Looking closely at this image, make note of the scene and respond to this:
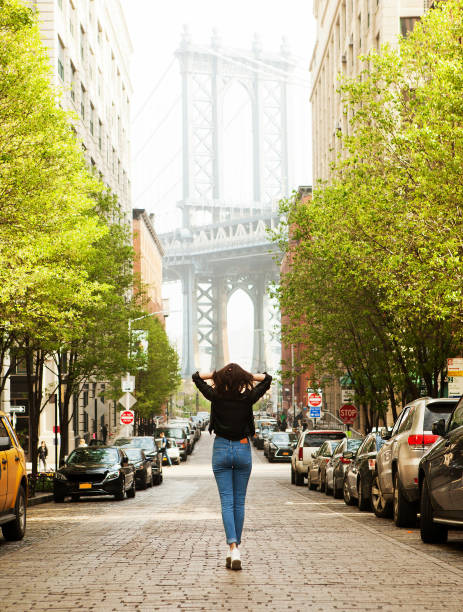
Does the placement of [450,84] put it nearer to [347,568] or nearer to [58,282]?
[58,282]

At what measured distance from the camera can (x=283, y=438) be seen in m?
53.0

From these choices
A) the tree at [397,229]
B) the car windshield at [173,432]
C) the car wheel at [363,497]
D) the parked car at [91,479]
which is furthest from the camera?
the car windshield at [173,432]

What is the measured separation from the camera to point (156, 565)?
32.3ft

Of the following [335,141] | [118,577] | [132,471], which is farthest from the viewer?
[335,141]

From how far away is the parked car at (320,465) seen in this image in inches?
1047

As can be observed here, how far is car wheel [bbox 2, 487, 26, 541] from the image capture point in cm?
1306

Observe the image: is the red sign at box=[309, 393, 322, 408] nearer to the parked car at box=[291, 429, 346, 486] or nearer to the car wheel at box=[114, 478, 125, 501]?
the parked car at box=[291, 429, 346, 486]

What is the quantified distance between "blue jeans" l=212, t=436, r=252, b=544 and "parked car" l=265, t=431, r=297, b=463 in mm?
42282

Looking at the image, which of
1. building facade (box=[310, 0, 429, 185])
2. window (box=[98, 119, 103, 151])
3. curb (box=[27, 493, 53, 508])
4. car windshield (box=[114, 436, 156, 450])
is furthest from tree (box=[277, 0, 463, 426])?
window (box=[98, 119, 103, 151])

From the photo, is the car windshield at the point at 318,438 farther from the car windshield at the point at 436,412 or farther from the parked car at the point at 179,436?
the parked car at the point at 179,436

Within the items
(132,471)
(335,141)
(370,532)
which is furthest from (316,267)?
(335,141)

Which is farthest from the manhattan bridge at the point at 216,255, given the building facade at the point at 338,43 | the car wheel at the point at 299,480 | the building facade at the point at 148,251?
the car wheel at the point at 299,480

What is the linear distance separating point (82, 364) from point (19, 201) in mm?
15045

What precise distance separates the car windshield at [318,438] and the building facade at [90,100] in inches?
371
